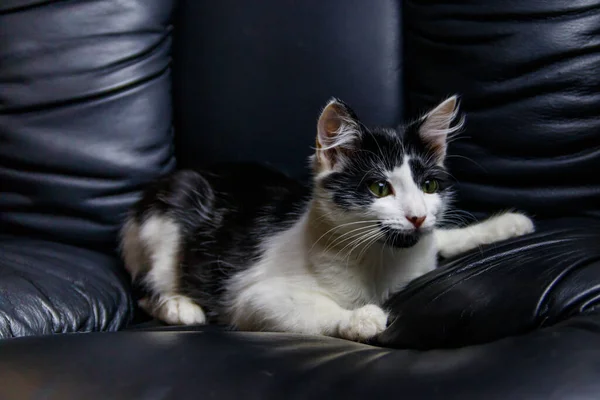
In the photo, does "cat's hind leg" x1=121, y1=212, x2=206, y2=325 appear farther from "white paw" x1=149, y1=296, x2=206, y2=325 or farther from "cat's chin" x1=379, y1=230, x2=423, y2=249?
"cat's chin" x1=379, y1=230, x2=423, y2=249

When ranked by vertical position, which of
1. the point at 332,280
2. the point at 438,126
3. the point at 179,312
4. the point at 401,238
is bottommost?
the point at 179,312

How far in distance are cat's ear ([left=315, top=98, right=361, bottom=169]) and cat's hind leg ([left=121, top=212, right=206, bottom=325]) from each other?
44 cm

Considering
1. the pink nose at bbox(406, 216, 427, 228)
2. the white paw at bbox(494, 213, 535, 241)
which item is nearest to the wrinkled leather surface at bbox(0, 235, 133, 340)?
Answer: the pink nose at bbox(406, 216, 427, 228)

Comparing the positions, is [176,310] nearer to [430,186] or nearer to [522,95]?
[430,186]

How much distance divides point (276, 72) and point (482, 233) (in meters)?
0.67

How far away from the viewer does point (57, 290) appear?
4.29 feet

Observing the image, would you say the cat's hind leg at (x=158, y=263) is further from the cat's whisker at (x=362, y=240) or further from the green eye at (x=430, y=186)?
the green eye at (x=430, y=186)

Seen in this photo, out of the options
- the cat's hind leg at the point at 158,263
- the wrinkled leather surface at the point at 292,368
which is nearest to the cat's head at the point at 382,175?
the wrinkled leather surface at the point at 292,368

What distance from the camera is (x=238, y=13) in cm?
167

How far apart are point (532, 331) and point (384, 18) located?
99 centimetres

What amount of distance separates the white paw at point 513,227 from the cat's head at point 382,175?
0.12 m

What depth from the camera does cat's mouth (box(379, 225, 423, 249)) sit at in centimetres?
112

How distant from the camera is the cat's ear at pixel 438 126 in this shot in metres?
1.24

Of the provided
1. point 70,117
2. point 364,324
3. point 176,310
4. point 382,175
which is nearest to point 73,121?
point 70,117
